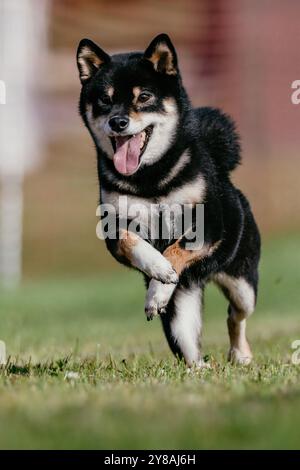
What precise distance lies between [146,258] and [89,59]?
102cm

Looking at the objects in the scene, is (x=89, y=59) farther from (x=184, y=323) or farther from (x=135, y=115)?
(x=184, y=323)

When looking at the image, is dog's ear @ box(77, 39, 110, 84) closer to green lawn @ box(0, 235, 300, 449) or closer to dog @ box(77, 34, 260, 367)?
dog @ box(77, 34, 260, 367)

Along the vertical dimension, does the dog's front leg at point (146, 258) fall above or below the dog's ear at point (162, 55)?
below

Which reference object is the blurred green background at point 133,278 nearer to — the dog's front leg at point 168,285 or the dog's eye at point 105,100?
the dog's front leg at point 168,285

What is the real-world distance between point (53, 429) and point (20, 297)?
8.08m

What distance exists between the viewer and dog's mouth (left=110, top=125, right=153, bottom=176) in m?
4.52

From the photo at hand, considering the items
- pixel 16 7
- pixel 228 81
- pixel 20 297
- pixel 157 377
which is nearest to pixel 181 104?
pixel 157 377

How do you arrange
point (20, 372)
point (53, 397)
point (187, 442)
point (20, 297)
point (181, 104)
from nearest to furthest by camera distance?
point (187, 442) < point (53, 397) < point (20, 372) < point (181, 104) < point (20, 297)

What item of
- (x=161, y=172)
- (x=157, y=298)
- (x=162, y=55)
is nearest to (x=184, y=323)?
(x=157, y=298)

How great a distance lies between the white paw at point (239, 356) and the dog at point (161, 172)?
0.31m

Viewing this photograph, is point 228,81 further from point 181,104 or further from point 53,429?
point 53,429

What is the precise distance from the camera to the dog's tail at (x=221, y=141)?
193 inches

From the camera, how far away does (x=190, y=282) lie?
4699 mm

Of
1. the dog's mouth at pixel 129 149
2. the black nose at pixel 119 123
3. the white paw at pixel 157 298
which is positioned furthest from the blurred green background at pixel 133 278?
the black nose at pixel 119 123
